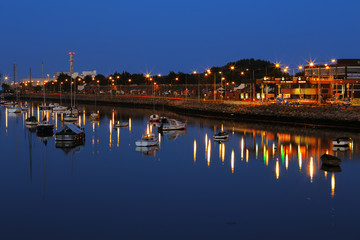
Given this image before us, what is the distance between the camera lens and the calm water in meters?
26.5

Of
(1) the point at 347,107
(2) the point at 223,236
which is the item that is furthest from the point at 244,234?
(1) the point at 347,107

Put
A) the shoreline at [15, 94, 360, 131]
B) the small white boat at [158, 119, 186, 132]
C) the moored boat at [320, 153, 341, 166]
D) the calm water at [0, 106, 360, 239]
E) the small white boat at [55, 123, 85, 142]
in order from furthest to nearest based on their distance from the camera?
the small white boat at [158, 119, 186, 132]
the shoreline at [15, 94, 360, 131]
the small white boat at [55, 123, 85, 142]
the moored boat at [320, 153, 341, 166]
the calm water at [0, 106, 360, 239]

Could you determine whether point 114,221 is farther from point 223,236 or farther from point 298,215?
point 298,215

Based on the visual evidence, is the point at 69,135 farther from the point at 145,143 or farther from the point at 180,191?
the point at 180,191

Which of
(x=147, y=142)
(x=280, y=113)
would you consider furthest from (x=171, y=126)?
(x=280, y=113)

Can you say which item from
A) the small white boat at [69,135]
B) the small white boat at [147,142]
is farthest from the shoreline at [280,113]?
the small white boat at [69,135]

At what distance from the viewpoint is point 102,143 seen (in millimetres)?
62688

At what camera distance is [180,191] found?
35125 mm

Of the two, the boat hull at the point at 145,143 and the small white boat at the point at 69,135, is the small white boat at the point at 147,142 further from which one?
the small white boat at the point at 69,135

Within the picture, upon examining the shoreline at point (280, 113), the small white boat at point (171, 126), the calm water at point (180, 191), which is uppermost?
the shoreline at point (280, 113)

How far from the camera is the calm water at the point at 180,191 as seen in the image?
26453mm

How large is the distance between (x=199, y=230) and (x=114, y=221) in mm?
5413

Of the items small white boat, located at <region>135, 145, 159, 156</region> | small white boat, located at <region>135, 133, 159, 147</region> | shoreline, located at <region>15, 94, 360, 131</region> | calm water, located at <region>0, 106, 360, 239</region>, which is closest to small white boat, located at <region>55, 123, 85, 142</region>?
calm water, located at <region>0, 106, 360, 239</region>

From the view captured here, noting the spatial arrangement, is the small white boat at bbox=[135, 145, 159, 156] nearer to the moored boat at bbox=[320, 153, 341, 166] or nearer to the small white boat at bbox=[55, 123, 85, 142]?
the small white boat at bbox=[55, 123, 85, 142]
